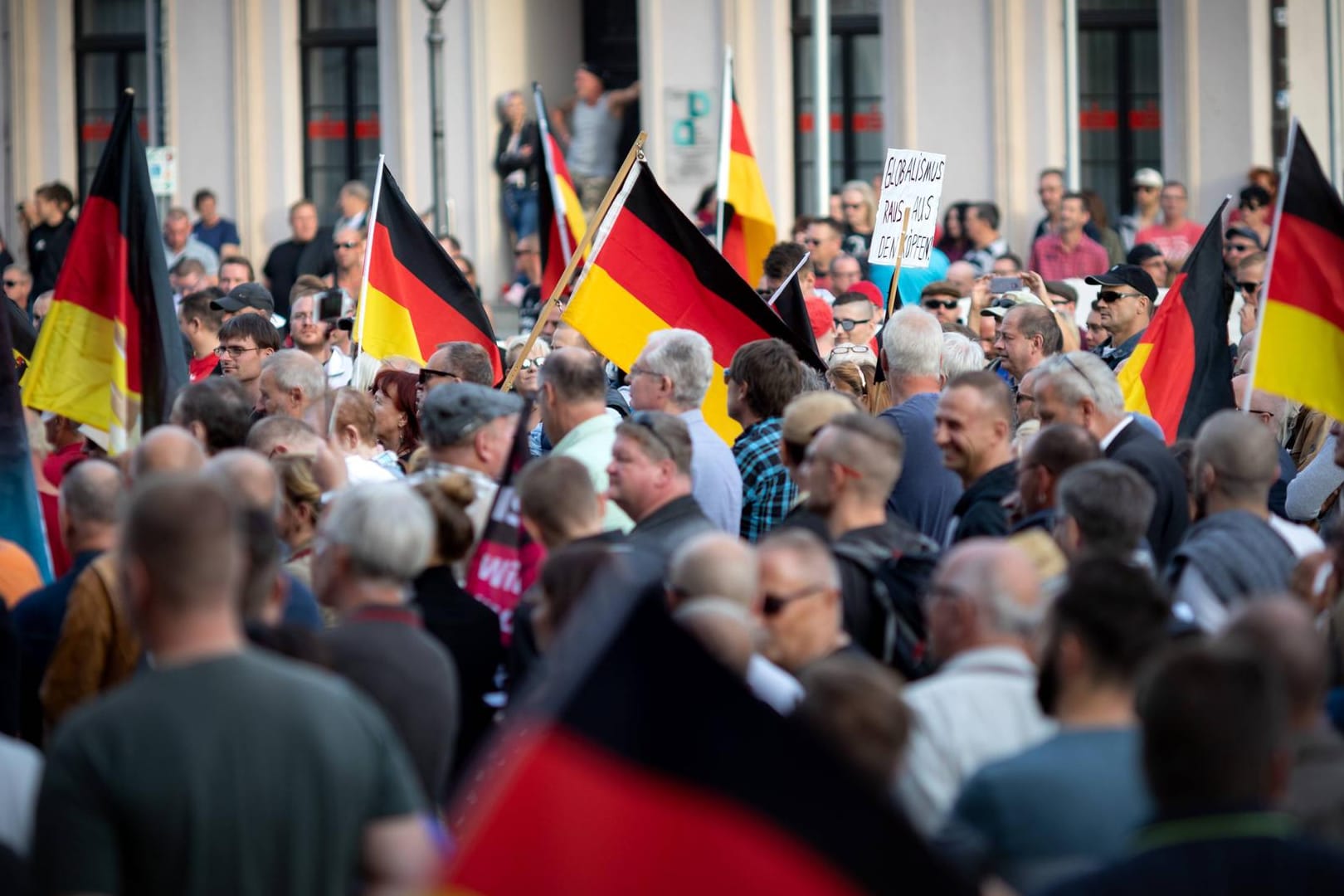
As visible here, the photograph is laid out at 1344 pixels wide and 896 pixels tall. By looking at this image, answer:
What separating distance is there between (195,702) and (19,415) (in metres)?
4.05

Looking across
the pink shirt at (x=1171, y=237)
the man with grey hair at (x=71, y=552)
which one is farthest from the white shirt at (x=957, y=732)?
the pink shirt at (x=1171, y=237)

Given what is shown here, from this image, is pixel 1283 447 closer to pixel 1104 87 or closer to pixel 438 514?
pixel 438 514

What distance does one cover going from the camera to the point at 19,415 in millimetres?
7691

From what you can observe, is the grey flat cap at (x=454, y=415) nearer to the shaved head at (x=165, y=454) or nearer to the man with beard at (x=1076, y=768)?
the shaved head at (x=165, y=454)

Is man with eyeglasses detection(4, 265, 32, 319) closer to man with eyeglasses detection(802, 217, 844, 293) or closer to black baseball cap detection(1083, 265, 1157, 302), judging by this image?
man with eyeglasses detection(802, 217, 844, 293)

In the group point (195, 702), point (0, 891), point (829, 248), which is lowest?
point (0, 891)

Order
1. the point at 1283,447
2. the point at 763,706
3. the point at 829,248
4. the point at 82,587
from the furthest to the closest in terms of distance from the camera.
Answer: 1. the point at 829,248
2. the point at 1283,447
3. the point at 82,587
4. the point at 763,706

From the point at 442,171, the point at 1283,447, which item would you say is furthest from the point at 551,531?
the point at 442,171

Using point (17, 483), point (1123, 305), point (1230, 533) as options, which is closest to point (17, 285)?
point (1123, 305)

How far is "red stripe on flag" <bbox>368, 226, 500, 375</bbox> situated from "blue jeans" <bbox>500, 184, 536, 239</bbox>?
9538mm

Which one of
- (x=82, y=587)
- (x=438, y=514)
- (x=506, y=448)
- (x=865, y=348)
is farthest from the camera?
(x=865, y=348)

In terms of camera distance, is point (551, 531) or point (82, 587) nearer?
point (82, 587)

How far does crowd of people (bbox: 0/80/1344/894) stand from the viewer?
388 centimetres

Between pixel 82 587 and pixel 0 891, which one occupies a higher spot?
pixel 82 587
